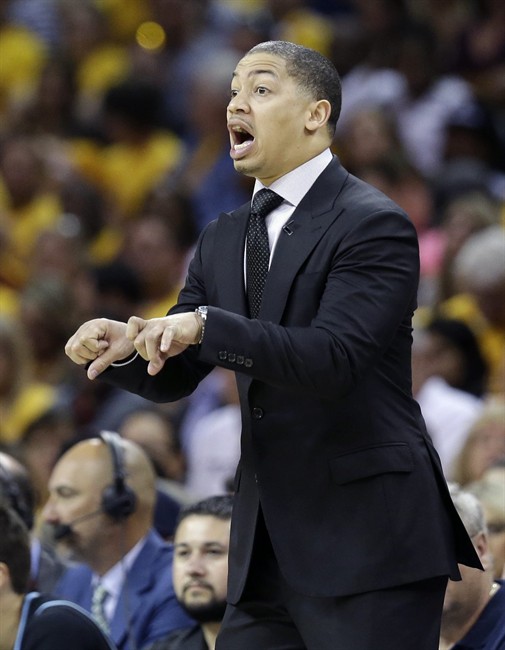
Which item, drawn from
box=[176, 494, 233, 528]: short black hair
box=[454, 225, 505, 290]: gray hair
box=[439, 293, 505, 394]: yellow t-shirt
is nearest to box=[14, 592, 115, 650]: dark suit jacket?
box=[176, 494, 233, 528]: short black hair

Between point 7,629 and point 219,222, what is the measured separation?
1.29m

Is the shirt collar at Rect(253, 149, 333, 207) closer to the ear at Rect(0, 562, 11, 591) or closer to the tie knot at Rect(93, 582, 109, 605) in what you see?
the ear at Rect(0, 562, 11, 591)

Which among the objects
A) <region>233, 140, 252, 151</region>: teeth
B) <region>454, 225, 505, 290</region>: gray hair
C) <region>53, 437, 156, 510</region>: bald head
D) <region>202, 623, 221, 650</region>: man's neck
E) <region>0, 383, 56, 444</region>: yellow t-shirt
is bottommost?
<region>202, 623, 221, 650</region>: man's neck

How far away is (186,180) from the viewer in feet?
28.9

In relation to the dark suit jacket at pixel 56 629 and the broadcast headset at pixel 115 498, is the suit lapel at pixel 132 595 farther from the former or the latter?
the dark suit jacket at pixel 56 629

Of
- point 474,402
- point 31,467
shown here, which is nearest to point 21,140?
point 31,467

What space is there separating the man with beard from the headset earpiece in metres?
0.30

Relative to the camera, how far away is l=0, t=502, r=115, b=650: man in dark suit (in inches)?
138

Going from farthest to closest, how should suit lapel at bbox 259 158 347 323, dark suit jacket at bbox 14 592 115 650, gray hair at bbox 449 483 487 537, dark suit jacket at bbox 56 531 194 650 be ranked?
dark suit jacket at bbox 56 531 194 650
gray hair at bbox 449 483 487 537
dark suit jacket at bbox 14 592 115 650
suit lapel at bbox 259 158 347 323

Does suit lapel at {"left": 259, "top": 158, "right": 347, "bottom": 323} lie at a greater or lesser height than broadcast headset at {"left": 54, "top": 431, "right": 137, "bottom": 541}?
greater

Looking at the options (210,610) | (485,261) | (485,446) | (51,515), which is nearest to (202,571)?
(210,610)

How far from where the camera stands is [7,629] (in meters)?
3.55

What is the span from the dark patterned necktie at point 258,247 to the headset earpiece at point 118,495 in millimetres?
2049

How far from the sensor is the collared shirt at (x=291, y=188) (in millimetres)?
2768
